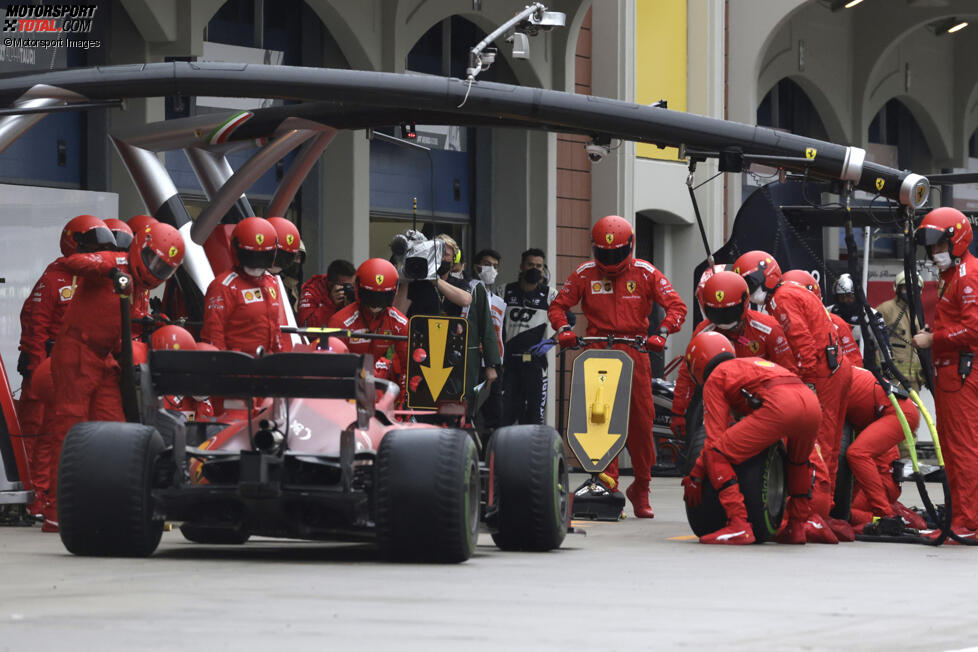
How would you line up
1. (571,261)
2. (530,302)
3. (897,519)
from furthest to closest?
(571,261)
(530,302)
(897,519)

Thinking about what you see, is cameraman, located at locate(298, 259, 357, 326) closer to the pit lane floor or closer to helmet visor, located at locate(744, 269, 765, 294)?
helmet visor, located at locate(744, 269, 765, 294)

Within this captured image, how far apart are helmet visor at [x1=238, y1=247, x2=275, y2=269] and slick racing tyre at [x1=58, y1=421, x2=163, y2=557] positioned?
8.74ft

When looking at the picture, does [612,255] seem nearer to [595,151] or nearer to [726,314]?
[595,151]

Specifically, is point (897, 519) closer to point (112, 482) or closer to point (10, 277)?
point (112, 482)

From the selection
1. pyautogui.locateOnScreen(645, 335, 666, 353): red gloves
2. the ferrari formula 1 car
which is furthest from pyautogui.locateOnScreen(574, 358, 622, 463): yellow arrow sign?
the ferrari formula 1 car

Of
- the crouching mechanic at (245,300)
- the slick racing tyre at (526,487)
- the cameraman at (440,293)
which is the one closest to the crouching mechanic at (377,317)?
the crouching mechanic at (245,300)

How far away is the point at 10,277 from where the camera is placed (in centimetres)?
1445

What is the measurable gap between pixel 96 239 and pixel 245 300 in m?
0.99

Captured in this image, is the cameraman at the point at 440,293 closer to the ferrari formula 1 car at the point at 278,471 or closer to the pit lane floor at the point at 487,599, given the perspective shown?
the pit lane floor at the point at 487,599

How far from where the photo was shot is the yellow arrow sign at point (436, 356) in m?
12.5

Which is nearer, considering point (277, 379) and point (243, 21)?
point (277, 379)

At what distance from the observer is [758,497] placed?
11.5 m

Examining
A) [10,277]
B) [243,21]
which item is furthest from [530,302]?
[10,277]

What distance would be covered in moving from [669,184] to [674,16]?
1.99m
